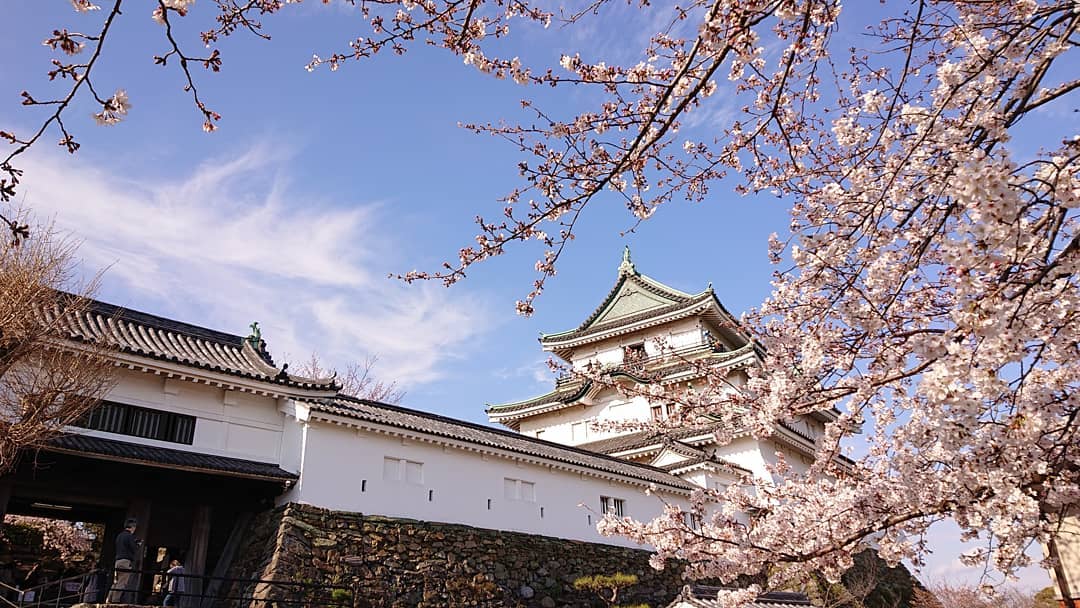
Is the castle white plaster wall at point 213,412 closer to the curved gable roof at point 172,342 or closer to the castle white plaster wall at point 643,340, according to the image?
the curved gable roof at point 172,342

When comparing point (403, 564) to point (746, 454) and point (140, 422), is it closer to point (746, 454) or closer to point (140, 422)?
point (140, 422)

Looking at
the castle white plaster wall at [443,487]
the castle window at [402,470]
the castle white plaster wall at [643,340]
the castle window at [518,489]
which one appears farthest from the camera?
the castle white plaster wall at [643,340]

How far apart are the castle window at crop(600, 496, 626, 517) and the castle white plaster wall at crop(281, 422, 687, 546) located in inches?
4.9

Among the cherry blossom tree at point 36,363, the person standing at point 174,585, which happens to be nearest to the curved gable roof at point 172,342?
the cherry blossom tree at point 36,363

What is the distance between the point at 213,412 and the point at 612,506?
987cm

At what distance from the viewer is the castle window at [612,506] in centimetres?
1716

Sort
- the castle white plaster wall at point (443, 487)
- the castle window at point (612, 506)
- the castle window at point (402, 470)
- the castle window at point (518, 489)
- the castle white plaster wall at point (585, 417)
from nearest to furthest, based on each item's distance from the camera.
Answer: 1. the castle white plaster wall at point (443, 487)
2. the castle window at point (402, 470)
3. the castle window at point (518, 489)
4. the castle window at point (612, 506)
5. the castle white plaster wall at point (585, 417)

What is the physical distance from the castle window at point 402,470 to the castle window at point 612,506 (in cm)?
554

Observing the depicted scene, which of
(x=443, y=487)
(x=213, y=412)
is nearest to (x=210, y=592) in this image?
(x=213, y=412)

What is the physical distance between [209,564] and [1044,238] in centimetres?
1289

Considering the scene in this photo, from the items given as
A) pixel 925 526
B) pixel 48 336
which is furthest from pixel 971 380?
pixel 48 336

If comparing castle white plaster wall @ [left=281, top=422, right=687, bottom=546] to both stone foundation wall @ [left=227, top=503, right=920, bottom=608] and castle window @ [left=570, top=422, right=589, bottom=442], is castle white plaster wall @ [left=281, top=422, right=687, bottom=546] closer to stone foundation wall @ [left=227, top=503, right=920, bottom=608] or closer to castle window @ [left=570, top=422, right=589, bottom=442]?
stone foundation wall @ [left=227, top=503, right=920, bottom=608]

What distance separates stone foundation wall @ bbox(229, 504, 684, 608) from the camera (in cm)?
1119

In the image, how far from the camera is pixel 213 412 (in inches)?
480
